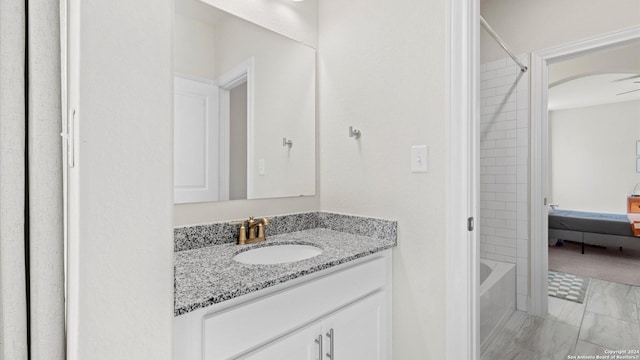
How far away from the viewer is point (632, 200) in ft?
18.2

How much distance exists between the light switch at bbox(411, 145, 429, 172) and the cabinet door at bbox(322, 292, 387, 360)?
58 cm

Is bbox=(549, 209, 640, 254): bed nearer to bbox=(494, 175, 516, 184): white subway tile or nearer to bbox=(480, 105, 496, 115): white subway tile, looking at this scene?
bbox=(494, 175, 516, 184): white subway tile

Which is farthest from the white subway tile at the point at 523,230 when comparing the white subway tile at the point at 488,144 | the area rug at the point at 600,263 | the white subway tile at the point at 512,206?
the area rug at the point at 600,263

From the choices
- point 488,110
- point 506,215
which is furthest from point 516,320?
point 488,110

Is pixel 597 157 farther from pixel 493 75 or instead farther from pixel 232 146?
pixel 232 146

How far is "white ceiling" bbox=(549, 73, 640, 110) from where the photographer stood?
4.41m

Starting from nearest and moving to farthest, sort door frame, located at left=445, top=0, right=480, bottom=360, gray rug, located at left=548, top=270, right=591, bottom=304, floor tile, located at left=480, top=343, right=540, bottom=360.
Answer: door frame, located at left=445, top=0, right=480, bottom=360 → floor tile, located at left=480, top=343, right=540, bottom=360 → gray rug, located at left=548, top=270, right=591, bottom=304

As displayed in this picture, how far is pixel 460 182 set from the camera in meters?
1.35

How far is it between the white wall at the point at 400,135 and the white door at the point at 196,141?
0.66 meters

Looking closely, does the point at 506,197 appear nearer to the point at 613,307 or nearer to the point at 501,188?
the point at 501,188

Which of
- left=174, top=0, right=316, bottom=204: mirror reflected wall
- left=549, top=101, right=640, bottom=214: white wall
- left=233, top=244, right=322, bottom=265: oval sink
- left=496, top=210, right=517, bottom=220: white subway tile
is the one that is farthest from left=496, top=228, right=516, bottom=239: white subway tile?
left=549, top=101, right=640, bottom=214: white wall

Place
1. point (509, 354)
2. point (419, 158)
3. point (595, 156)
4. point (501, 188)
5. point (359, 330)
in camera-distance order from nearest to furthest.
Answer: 1. point (359, 330)
2. point (419, 158)
3. point (509, 354)
4. point (501, 188)
5. point (595, 156)

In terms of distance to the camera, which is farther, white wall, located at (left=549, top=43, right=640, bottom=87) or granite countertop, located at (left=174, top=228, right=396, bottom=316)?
white wall, located at (left=549, top=43, right=640, bottom=87)

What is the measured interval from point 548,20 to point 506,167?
3.69ft
